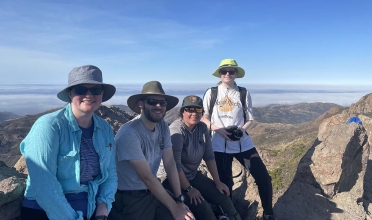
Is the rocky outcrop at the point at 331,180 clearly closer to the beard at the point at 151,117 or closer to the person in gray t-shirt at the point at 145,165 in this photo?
the person in gray t-shirt at the point at 145,165

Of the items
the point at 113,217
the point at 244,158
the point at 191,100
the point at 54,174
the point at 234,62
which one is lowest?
the point at 113,217

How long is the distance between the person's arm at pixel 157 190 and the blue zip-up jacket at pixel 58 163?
0.77 meters

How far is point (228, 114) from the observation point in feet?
29.1

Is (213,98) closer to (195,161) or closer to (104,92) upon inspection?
(195,161)

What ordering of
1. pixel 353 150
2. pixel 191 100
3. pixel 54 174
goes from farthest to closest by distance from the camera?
pixel 353 150
pixel 191 100
pixel 54 174

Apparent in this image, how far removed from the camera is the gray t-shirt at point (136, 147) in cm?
604

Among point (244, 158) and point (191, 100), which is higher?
point (191, 100)

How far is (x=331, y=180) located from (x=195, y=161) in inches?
251

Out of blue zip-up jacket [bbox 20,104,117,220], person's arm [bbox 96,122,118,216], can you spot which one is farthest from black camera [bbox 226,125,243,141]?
blue zip-up jacket [bbox 20,104,117,220]

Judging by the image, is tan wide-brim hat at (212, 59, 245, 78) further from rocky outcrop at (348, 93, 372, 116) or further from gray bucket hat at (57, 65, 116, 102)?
rocky outcrop at (348, 93, 372, 116)

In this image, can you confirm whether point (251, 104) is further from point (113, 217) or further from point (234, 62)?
point (113, 217)

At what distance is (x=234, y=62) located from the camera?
8.88 metres

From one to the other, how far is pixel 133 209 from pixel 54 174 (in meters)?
2.33

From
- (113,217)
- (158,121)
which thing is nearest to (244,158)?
(158,121)
